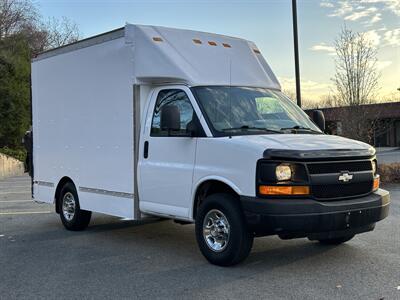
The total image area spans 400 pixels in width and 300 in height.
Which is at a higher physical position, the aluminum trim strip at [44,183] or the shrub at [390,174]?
the aluminum trim strip at [44,183]

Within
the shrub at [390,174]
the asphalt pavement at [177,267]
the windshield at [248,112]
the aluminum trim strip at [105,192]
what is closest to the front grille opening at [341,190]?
the asphalt pavement at [177,267]

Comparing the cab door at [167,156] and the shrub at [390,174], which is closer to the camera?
the cab door at [167,156]

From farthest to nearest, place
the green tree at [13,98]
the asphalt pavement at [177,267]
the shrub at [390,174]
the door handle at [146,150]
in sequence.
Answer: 1. the green tree at [13,98]
2. the shrub at [390,174]
3. the door handle at [146,150]
4. the asphalt pavement at [177,267]

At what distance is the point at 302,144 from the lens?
19.3 feet

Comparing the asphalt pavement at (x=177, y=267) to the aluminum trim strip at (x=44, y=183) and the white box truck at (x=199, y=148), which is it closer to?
the white box truck at (x=199, y=148)

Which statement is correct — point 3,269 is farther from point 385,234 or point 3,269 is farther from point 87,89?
point 385,234

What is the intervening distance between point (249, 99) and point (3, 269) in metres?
3.76

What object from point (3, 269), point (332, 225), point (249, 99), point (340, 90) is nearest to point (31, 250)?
point (3, 269)

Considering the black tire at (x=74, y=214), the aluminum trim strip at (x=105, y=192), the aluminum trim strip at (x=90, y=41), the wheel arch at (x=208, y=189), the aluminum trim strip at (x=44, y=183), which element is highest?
the aluminum trim strip at (x=90, y=41)

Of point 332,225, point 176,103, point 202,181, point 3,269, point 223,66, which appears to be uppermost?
point 223,66

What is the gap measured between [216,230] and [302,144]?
144 centimetres

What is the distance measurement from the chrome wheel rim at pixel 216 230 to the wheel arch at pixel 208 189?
0.31m

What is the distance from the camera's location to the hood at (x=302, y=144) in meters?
5.75

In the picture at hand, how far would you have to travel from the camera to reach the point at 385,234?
8031mm
